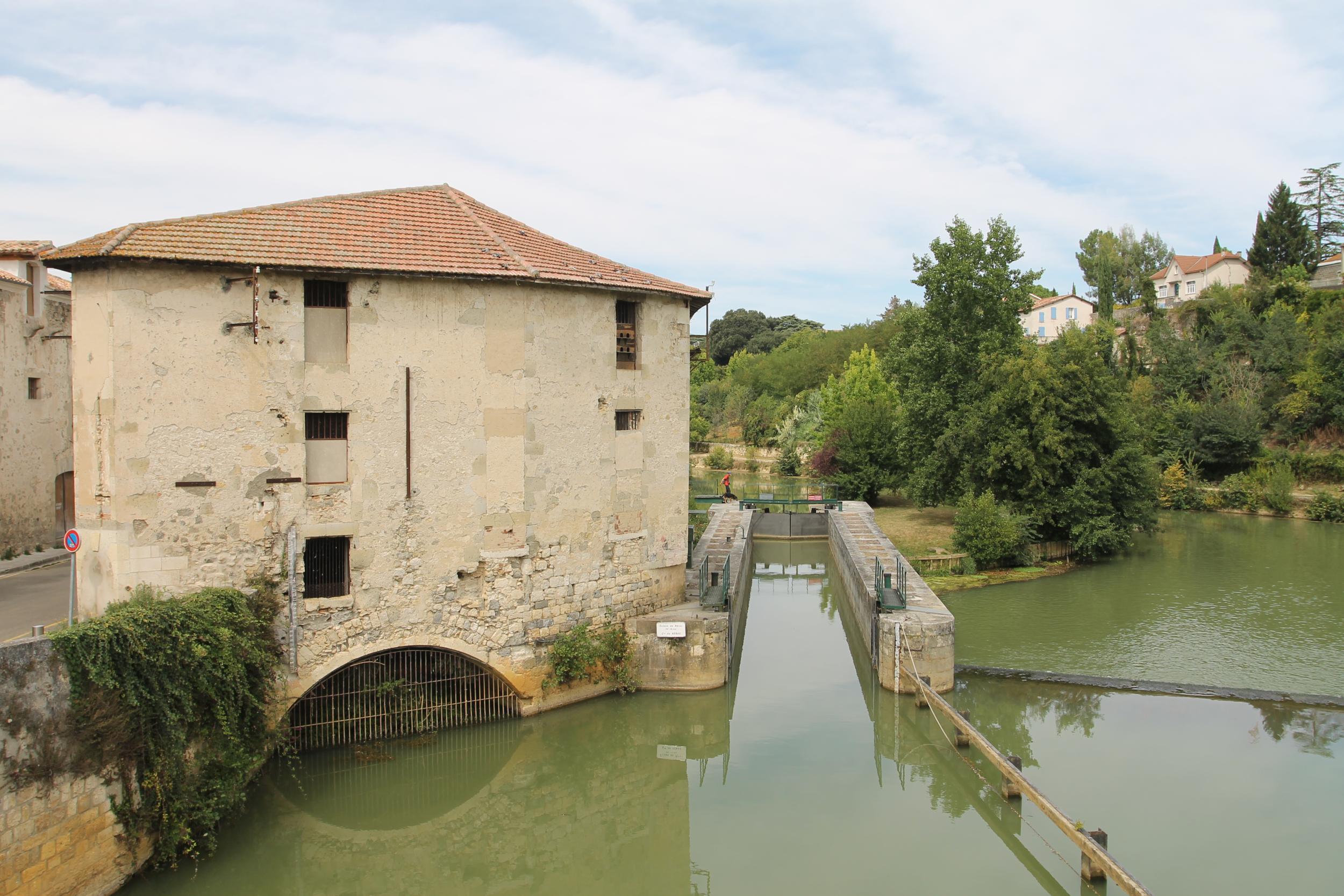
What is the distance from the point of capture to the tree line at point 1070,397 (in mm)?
25969

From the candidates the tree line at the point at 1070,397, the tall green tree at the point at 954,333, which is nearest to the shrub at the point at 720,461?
the tree line at the point at 1070,397

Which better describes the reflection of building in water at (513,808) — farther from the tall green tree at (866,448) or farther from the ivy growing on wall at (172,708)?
the tall green tree at (866,448)

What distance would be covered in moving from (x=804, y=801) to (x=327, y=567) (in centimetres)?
701

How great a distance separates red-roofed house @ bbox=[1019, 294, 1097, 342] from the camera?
73.3m

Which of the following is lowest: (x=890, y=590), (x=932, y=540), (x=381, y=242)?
(x=932, y=540)

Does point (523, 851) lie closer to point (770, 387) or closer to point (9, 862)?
point (9, 862)

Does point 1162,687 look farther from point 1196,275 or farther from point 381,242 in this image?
point 1196,275

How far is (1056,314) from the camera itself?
75312 millimetres

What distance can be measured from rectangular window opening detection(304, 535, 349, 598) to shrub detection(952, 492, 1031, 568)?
17582 millimetres

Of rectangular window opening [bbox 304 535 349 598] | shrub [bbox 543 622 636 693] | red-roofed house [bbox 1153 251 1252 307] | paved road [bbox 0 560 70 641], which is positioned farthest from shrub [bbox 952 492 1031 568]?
red-roofed house [bbox 1153 251 1252 307]

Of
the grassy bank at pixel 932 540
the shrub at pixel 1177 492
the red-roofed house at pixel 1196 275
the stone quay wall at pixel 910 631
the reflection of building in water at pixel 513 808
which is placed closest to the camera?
the reflection of building in water at pixel 513 808

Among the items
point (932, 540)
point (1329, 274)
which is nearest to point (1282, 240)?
point (1329, 274)

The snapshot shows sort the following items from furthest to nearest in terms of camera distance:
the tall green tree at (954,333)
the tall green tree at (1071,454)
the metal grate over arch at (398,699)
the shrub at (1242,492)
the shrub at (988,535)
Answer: the shrub at (1242,492), the tall green tree at (954,333), the tall green tree at (1071,454), the shrub at (988,535), the metal grate over arch at (398,699)

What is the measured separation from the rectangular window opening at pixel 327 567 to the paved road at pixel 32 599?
2879 millimetres
